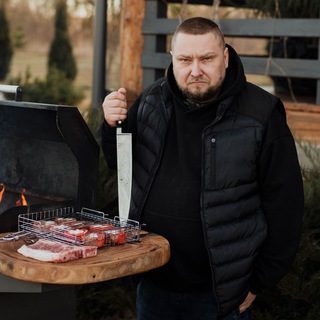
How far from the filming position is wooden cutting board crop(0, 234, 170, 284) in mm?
2539

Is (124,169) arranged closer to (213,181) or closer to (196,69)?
(213,181)

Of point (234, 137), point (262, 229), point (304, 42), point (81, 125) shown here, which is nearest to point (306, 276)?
point (262, 229)

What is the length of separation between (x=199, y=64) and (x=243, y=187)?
Answer: 57 centimetres

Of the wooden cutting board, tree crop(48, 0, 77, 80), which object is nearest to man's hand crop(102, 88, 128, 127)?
the wooden cutting board

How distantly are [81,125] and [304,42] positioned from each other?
197 inches

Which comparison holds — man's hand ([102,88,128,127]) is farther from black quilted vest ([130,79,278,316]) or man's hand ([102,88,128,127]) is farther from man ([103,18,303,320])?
black quilted vest ([130,79,278,316])

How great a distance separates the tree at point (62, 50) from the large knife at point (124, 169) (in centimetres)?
1926

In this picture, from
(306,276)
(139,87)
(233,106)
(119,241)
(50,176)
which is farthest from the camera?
(139,87)

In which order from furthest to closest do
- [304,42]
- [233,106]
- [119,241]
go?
[304,42], [233,106], [119,241]

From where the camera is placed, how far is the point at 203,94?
3.02 meters

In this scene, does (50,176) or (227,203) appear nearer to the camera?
(227,203)

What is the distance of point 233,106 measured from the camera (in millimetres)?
3059

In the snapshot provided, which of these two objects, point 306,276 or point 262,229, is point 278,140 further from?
point 306,276

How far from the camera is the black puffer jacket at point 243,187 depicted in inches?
117
